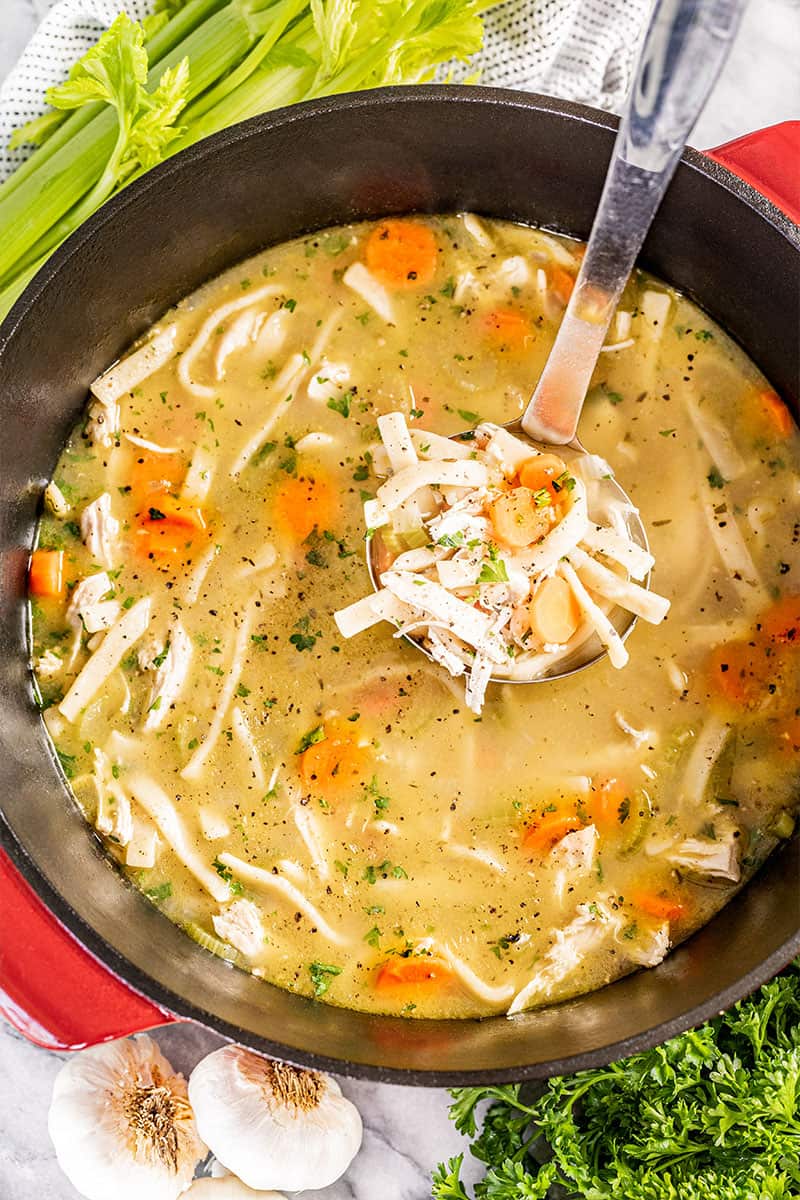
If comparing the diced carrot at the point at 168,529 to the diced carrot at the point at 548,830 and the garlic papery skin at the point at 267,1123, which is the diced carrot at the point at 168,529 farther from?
the garlic papery skin at the point at 267,1123

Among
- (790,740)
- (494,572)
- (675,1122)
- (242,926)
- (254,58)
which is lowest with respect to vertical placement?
(675,1122)

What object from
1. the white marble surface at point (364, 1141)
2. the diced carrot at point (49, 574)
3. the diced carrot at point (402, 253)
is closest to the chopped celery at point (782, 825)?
the white marble surface at point (364, 1141)

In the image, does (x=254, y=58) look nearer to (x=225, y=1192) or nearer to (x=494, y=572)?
(x=494, y=572)

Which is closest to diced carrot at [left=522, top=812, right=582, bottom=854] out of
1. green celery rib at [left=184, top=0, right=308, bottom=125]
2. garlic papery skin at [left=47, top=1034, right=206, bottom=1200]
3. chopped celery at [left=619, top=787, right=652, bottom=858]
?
chopped celery at [left=619, top=787, right=652, bottom=858]

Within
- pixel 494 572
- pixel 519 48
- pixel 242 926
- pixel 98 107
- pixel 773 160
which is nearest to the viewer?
pixel 494 572

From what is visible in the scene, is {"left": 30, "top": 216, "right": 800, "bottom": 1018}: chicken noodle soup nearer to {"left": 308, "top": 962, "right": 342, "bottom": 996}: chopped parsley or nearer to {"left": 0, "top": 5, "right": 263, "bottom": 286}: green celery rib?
{"left": 308, "top": 962, "right": 342, "bottom": 996}: chopped parsley

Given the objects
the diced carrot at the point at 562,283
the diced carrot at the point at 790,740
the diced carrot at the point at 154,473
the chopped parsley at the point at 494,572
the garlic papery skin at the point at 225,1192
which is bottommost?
the garlic papery skin at the point at 225,1192

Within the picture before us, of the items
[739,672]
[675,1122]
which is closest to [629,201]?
[739,672]
